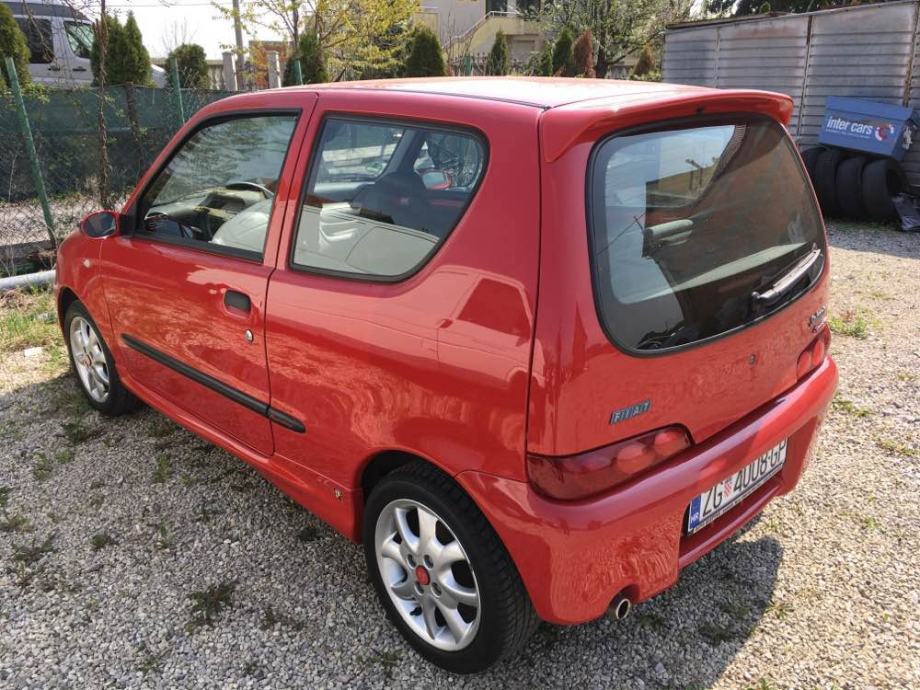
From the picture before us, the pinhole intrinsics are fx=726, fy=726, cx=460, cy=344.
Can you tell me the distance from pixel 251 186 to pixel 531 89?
1.18 m

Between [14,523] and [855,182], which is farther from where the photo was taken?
[855,182]

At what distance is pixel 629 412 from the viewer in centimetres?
190

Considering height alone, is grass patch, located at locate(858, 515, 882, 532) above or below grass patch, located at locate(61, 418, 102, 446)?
below

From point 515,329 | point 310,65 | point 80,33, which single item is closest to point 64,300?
point 515,329

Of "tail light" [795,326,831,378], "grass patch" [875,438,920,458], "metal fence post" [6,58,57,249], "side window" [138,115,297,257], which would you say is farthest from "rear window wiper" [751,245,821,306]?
"metal fence post" [6,58,57,249]

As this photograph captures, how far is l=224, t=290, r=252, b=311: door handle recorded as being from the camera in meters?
2.61

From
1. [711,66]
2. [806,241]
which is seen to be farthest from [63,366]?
[711,66]

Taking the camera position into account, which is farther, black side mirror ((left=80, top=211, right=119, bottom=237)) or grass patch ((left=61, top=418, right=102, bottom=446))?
grass patch ((left=61, top=418, right=102, bottom=446))

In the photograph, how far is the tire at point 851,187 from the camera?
846cm

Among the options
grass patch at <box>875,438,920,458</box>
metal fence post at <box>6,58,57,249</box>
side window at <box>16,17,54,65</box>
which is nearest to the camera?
grass patch at <box>875,438,920,458</box>

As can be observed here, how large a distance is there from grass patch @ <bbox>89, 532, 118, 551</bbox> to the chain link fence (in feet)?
15.1

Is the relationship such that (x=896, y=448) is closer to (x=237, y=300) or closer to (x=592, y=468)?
(x=592, y=468)

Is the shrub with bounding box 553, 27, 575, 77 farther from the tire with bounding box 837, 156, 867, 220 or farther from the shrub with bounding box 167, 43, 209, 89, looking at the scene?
the tire with bounding box 837, 156, 867, 220

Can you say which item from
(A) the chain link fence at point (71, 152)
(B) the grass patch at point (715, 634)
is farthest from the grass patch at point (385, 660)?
(A) the chain link fence at point (71, 152)
